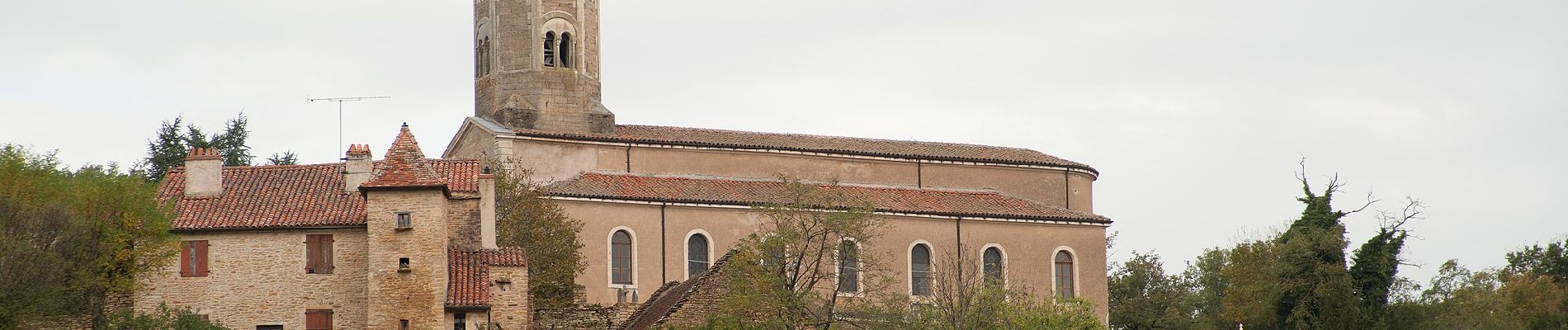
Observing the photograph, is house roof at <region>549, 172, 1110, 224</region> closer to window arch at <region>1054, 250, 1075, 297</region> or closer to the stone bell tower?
window arch at <region>1054, 250, 1075, 297</region>

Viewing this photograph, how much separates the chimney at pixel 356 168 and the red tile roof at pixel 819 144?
42.1 ft

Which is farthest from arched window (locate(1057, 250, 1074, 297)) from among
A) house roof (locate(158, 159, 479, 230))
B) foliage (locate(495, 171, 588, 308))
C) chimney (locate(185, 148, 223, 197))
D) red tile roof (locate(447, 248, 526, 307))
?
chimney (locate(185, 148, 223, 197))

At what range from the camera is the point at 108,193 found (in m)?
41.3

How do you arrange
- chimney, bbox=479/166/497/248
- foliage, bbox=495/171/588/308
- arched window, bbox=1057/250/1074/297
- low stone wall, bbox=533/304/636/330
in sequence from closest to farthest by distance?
low stone wall, bbox=533/304/636/330
chimney, bbox=479/166/497/248
foliage, bbox=495/171/588/308
arched window, bbox=1057/250/1074/297

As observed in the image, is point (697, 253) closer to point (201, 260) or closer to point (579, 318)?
point (579, 318)

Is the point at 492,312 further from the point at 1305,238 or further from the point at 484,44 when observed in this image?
the point at 1305,238

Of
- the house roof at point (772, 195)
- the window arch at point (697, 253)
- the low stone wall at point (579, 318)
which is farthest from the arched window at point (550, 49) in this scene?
the low stone wall at point (579, 318)

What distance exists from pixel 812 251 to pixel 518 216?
11876mm

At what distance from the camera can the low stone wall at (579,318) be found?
42.2 m

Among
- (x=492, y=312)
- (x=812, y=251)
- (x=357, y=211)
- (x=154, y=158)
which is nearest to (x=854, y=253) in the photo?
(x=812, y=251)

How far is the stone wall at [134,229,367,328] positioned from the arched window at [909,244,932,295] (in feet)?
64.9

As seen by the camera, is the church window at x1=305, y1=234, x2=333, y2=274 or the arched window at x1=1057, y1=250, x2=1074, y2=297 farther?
the arched window at x1=1057, y1=250, x2=1074, y2=297

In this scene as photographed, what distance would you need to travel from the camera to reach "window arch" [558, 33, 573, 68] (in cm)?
5962

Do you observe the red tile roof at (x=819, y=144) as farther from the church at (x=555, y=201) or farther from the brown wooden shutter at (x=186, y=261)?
the brown wooden shutter at (x=186, y=261)
